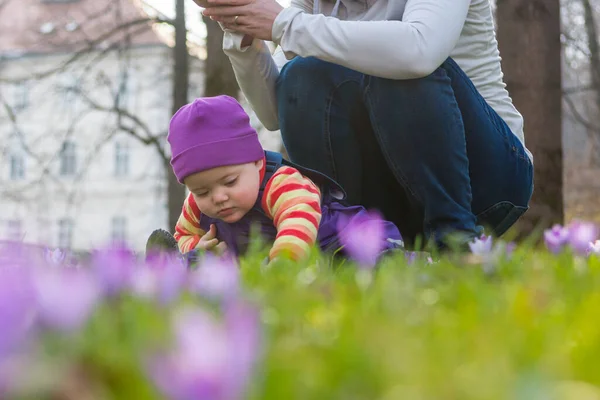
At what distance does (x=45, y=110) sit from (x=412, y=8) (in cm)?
3812

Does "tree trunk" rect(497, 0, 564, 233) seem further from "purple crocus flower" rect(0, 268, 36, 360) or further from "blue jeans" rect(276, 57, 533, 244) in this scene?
"purple crocus flower" rect(0, 268, 36, 360)

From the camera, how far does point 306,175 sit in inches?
101

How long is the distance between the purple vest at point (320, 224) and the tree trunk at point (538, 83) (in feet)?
Result: 9.86

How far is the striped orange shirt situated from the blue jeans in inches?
15.3

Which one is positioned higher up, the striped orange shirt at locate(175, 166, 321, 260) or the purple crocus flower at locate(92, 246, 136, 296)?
the purple crocus flower at locate(92, 246, 136, 296)

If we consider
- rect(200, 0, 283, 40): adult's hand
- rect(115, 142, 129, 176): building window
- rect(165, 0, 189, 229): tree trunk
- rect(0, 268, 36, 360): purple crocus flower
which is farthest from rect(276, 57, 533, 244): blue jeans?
rect(115, 142, 129, 176): building window

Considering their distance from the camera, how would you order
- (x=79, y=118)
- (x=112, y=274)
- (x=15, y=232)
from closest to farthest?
(x=112, y=274) → (x=15, y=232) → (x=79, y=118)

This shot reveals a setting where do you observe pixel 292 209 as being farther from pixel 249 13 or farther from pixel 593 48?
pixel 593 48

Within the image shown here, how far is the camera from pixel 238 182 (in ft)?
7.97

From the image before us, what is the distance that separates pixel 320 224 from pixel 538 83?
3.46 m

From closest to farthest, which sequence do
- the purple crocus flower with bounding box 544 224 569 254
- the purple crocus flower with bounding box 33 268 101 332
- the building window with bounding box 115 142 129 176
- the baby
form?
the purple crocus flower with bounding box 33 268 101 332 < the purple crocus flower with bounding box 544 224 569 254 < the baby < the building window with bounding box 115 142 129 176

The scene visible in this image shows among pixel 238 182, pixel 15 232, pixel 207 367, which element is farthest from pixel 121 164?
pixel 207 367

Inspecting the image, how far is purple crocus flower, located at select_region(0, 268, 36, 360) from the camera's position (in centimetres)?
49

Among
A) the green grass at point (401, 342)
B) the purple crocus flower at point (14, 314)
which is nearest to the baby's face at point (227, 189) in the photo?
the green grass at point (401, 342)
